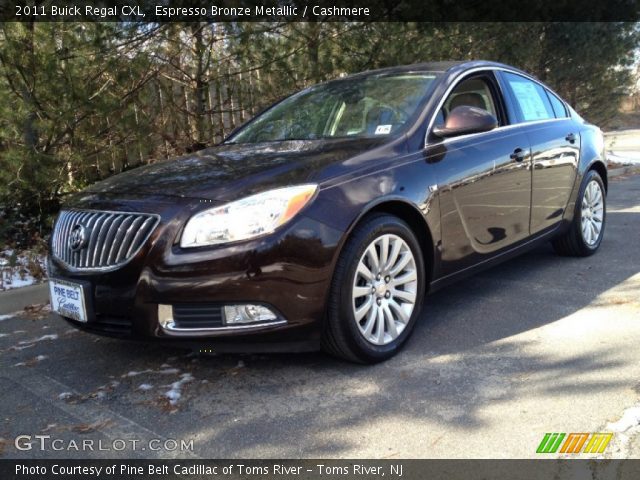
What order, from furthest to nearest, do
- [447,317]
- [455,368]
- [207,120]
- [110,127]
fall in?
[207,120] → [110,127] → [447,317] → [455,368]

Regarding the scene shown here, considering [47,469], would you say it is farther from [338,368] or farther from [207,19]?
[207,19]

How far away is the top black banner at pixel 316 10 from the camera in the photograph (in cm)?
514

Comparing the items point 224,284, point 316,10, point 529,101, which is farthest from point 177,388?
point 316,10

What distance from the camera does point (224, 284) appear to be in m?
2.85

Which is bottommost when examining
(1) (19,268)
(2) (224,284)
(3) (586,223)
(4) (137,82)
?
(1) (19,268)

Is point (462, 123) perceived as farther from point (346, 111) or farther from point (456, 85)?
point (346, 111)

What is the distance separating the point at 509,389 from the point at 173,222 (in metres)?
→ 1.80

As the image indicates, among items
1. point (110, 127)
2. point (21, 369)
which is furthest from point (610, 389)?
point (110, 127)

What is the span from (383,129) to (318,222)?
1057mm

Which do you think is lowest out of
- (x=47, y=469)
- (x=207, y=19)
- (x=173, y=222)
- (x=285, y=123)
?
(x=47, y=469)

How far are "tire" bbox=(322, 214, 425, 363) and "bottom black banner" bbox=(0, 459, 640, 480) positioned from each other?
0.81m

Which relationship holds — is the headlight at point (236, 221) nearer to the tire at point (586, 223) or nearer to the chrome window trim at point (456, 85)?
the chrome window trim at point (456, 85)

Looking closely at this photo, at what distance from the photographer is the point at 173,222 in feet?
9.53

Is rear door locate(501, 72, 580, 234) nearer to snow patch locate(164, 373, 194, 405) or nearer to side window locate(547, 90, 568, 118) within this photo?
side window locate(547, 90, 568, 118)
